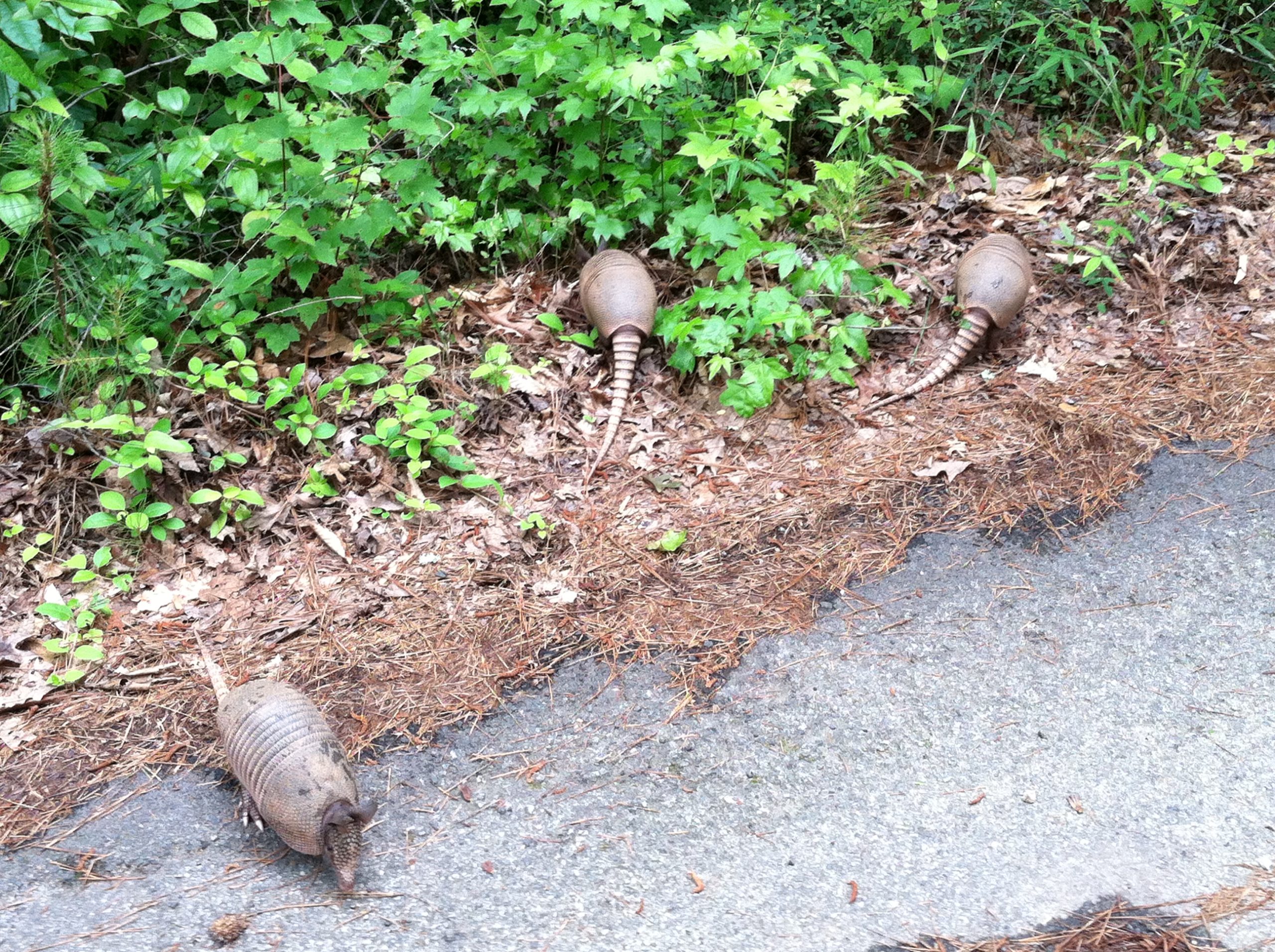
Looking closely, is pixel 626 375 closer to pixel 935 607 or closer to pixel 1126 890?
pixel 935 607

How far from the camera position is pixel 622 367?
3.90 m

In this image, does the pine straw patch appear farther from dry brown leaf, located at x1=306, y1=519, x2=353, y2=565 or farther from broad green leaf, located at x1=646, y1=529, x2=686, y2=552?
dry brown leaf, located at x1=306, y1=519, x2=353, y2=565

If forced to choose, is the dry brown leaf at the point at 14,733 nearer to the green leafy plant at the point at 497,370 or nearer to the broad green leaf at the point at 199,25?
the green leafy plant at the point at 497,370

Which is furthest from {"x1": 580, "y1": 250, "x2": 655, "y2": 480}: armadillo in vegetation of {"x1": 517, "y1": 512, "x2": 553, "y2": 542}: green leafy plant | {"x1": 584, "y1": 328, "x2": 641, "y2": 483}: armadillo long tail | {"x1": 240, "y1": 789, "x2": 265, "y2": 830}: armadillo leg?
{"x1": 240, "y1": 789, "x2": 265, "y2": 830}: armadillo leg

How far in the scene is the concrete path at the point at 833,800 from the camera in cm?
220

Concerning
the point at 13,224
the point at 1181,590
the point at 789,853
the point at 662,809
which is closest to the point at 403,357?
the point at 13,224

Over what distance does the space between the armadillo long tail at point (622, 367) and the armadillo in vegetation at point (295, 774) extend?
167cm

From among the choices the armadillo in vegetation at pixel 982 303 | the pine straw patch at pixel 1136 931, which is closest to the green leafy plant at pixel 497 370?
the armadillo in vegetation at pixel 982 303

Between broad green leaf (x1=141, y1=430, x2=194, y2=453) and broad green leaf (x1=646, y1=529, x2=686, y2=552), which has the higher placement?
broad green leaf (x1=141, y1=430, x2=194, y2=453)

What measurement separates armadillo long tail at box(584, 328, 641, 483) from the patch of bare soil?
0.09 metres

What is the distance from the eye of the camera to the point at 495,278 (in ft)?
14.2

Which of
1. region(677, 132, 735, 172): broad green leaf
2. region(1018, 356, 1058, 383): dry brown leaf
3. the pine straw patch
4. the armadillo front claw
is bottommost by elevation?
the armadillo front claw

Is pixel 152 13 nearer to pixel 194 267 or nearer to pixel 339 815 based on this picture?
pixel 194 267

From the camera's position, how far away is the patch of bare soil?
114 inches
